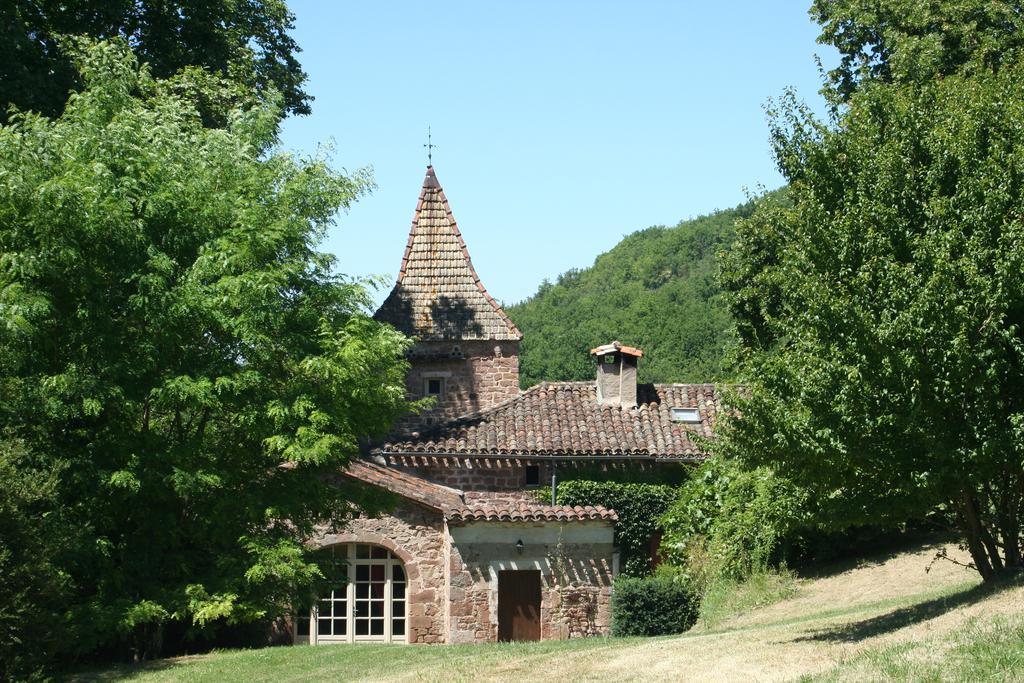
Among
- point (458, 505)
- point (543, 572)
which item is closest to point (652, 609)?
point (543, 572)

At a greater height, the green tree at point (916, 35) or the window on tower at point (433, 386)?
the green tree at point (916, 35)

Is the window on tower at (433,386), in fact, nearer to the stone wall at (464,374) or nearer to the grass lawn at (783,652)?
the stone wall at (464,374)

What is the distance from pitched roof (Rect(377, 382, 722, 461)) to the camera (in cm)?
2798

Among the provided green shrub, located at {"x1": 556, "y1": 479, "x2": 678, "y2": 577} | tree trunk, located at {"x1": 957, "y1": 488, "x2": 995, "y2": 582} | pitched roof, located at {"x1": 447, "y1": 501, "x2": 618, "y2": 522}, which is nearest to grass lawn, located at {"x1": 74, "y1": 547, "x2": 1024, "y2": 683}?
tree trunk, located at {"x1": 957, "y1": 488, "x2": 995, "y2": 582}

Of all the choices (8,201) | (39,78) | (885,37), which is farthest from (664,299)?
(8,201)

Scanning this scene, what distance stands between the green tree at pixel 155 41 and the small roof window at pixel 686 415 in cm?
1119

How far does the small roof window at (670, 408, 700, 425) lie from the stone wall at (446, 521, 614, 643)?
454 centimetres

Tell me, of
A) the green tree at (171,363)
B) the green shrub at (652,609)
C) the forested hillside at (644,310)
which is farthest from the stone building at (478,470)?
the forested hillside at (644,310)

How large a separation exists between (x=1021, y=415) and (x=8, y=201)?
519 inches

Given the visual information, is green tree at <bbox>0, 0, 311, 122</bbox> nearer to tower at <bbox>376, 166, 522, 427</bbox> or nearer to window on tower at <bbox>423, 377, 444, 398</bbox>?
tower at <bbox>376, 166, 522, 427</bbox>

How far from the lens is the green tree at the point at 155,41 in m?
22.8

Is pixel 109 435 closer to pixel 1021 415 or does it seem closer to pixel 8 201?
pixel 8 201

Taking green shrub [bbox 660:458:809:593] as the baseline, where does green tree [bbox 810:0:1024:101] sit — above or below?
above

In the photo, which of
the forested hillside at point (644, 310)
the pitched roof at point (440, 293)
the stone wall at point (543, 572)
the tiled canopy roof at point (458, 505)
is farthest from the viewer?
the forested hillside at point (644, 310)
